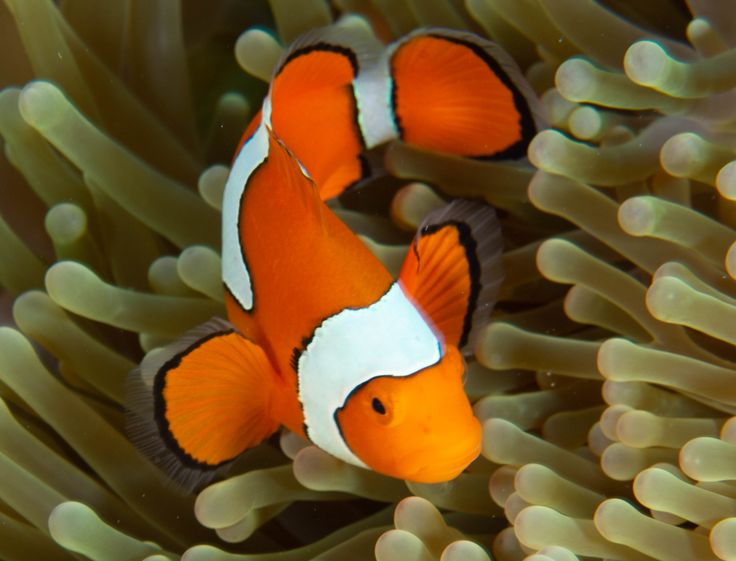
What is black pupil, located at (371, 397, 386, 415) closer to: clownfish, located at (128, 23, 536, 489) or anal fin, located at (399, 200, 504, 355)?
clownfish, located at (128, 23, 536, 489)

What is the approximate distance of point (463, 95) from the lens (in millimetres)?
1144

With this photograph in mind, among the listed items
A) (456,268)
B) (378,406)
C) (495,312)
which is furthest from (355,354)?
(495,312)

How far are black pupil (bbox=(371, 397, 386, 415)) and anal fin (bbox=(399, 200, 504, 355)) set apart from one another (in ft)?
0.43

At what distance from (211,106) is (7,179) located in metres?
0.41

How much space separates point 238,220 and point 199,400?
209 millimetres

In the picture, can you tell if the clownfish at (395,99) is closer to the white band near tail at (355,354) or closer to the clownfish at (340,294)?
the clownfish at (340,294)

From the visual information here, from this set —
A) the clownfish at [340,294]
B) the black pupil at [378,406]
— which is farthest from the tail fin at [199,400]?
the black pupil at [378,406]

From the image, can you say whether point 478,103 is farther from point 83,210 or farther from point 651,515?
point 83,210

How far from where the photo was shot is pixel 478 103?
1.14 m

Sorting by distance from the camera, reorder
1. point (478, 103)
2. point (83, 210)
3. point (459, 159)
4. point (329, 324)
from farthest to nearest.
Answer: point (83, 210)
point (459, 159)
point (478, 103)
point (329, 324)

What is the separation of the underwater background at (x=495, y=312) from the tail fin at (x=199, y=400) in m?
0.05

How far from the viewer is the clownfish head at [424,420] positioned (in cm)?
87

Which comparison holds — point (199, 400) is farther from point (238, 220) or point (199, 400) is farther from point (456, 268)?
point (456, 268)

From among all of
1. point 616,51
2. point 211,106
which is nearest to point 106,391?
point 211,106
